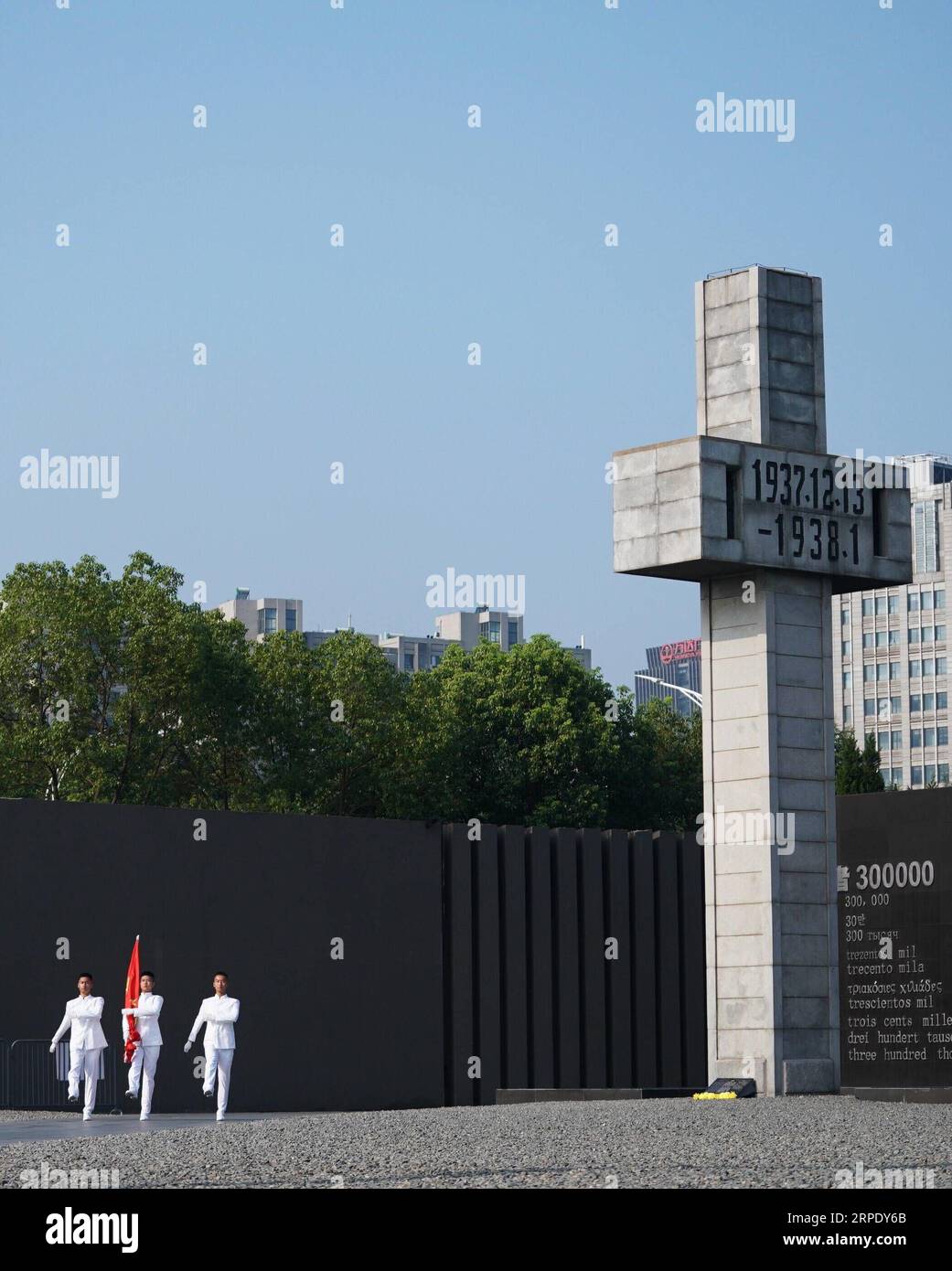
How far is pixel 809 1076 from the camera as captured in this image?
30.5 metres

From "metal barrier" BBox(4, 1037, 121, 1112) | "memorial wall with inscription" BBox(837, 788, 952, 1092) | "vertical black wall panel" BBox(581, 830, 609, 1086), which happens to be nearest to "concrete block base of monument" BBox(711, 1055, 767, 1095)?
"memorial wall with inscription" BBox(837, 788, 952, 1092)

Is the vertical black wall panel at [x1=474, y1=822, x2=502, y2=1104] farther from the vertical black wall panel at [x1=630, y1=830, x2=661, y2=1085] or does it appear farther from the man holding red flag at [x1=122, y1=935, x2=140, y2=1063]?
the man holding red flag at [x1=122, y1=935, x2=140, y2=1063]

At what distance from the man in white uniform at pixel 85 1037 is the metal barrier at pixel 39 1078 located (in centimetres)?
180

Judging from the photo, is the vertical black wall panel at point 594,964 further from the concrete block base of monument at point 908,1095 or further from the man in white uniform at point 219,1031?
the man in white uniform at point 219,1031

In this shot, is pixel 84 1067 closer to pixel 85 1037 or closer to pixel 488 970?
pixel 85 1037

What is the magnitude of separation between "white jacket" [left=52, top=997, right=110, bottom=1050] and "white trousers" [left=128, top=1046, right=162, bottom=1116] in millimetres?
547

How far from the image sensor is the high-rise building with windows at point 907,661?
164875 mm

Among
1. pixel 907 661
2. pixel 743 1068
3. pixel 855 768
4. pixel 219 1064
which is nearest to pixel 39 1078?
pixel 219 1064

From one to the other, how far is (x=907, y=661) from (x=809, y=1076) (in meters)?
140

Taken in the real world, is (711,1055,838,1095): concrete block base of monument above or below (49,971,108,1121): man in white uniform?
below

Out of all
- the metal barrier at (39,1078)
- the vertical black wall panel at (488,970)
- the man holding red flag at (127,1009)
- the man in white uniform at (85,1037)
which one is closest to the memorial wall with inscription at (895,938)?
the vertical black wall panel at (488,970)

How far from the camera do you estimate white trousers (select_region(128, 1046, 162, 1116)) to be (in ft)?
87.5
